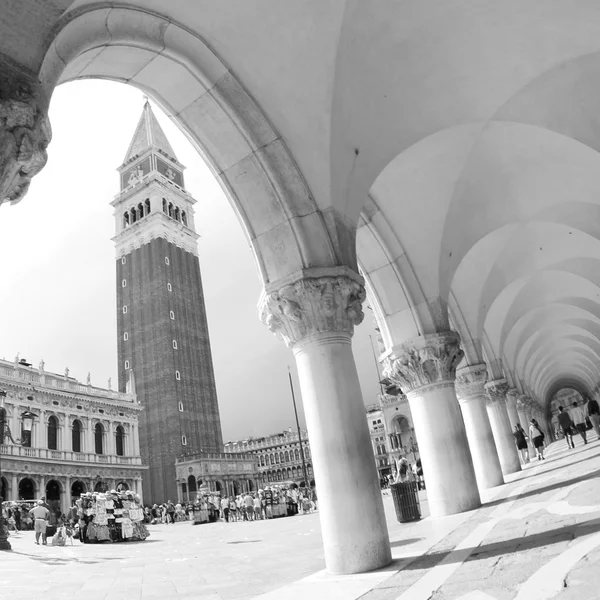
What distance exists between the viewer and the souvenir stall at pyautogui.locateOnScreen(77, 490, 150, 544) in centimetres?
1436

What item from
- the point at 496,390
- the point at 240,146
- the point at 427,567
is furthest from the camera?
the point at 496,390

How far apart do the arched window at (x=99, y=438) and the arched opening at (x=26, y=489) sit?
6398mm

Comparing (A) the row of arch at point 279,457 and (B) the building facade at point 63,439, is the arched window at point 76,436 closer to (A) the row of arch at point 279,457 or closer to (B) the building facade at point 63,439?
(B) the building facade at point 63,439

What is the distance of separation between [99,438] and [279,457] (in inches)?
2219

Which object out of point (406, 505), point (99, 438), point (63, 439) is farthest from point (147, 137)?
point (406, 505)

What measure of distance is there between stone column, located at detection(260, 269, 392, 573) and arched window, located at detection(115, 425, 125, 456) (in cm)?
3720

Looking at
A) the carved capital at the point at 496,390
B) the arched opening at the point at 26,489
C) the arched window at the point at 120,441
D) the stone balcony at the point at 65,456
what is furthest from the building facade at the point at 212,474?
the carved capital at the point at 496,390

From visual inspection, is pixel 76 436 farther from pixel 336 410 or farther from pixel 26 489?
pixel 336 410

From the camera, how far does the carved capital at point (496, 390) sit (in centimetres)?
1499

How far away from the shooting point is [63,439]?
34000 millimetres

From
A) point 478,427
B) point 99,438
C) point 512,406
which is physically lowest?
point 478,427

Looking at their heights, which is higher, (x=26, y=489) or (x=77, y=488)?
(x=26, y=489)

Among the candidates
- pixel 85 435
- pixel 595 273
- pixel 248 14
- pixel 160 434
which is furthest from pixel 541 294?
pixel 160 434

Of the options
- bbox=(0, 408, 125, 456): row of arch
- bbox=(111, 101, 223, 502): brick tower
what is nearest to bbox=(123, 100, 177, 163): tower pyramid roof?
bbox=(111, 101, 223, 502): brick tower
